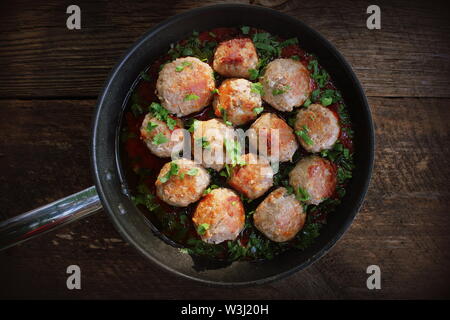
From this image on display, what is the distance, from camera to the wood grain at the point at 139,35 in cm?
230

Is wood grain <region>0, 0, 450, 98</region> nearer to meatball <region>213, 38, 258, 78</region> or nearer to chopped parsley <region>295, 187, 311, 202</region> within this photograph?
meatball <region>213, 38, 258, 78</region>

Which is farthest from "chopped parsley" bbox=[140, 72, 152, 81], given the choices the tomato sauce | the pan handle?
the pan handle

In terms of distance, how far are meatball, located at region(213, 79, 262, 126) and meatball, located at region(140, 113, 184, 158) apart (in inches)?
9.1

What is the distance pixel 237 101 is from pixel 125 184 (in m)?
0.75

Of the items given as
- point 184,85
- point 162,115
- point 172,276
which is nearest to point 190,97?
point 184,85

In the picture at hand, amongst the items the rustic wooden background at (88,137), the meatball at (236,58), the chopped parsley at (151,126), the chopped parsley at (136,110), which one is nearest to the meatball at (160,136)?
the chopped parsley at (151,126)

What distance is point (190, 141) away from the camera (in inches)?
77.4

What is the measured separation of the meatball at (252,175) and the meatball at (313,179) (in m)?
0.13

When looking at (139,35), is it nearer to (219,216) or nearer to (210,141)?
(210,141)

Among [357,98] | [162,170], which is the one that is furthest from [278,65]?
[162,170]

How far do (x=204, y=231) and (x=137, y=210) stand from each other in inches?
16.5

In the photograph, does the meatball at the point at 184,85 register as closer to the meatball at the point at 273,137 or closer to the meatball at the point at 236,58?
the meatball at the point at 236,58

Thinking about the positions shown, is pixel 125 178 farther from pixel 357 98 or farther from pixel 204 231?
pixel 357 98

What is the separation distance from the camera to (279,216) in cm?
190
